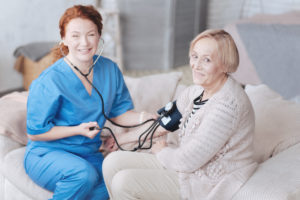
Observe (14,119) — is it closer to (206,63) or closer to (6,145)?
(6,145)

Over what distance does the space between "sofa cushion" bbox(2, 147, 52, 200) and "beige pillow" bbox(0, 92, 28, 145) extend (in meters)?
0.12

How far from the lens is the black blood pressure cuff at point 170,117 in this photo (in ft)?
4.93

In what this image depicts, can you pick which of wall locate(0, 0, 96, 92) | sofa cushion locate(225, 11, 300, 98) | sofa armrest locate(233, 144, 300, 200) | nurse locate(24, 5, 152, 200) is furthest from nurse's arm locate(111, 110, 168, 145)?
sofa cushion locate(225, 11, 300, 98)

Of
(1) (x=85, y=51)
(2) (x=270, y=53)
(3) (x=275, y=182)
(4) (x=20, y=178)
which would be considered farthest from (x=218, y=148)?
(2) (x=270, y=53)

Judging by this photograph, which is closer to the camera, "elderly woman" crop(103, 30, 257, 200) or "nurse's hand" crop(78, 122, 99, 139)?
"elderly woman" crop(103, 30, 257, 200)

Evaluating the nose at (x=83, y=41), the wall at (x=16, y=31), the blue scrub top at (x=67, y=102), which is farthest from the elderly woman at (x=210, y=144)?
the wall at (x=16, y=31)

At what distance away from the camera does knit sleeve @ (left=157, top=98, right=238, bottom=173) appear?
1.18m

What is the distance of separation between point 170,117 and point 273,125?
0.45m

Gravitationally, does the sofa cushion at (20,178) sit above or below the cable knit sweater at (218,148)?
below

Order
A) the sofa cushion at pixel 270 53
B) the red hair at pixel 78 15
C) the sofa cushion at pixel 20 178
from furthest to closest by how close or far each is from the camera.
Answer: the sofa cushion at pixel 270 53
the sofa cushion at pixel 20 178
the red hair at pixel 78 15

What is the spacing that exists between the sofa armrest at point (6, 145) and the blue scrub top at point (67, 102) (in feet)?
Result: 0.47

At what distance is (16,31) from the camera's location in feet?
9.50

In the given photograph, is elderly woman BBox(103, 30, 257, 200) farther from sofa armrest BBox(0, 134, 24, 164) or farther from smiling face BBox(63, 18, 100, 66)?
sofa armrest BBox(0, 134, 24, 164)

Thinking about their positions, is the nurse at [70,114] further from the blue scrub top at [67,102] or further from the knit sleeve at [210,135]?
the knit sleeve at [210,135]
